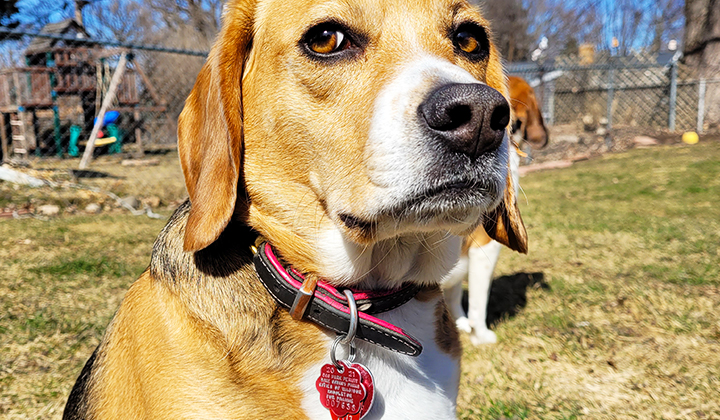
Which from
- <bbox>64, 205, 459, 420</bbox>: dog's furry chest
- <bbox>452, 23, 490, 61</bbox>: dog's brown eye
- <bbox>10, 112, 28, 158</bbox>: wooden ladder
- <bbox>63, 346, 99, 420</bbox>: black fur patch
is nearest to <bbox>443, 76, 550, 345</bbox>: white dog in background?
<bbox>452, 23, 490, 61</bbox>: dog's brown eye

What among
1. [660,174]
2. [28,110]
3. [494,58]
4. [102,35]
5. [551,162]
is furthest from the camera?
[102,35]

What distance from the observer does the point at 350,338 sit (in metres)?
1.75

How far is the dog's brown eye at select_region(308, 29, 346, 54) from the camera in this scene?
193 centimetres

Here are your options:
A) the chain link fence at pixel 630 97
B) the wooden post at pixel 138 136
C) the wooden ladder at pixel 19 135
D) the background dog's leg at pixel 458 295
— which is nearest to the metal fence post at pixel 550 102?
the chain link fence at pixel 630 97

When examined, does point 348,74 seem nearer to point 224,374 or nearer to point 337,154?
point 337,154

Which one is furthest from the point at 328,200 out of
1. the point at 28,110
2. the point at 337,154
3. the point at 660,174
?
the point at 28,110

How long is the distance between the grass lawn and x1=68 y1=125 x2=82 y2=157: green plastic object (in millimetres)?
4543

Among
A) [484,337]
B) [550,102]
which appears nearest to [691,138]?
[550,102]

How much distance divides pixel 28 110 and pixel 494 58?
12.9 meters

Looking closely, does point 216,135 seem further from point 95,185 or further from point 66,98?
point 66,98

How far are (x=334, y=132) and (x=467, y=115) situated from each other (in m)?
0.52

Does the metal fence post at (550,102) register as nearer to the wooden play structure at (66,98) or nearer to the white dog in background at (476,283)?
the wooden play structure at (66,98)

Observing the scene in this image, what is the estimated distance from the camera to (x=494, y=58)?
247cm

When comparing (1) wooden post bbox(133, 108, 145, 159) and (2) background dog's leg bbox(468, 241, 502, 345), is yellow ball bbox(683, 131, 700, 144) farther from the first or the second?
(1) wooden post bbox(133, 108, 145, 159)
